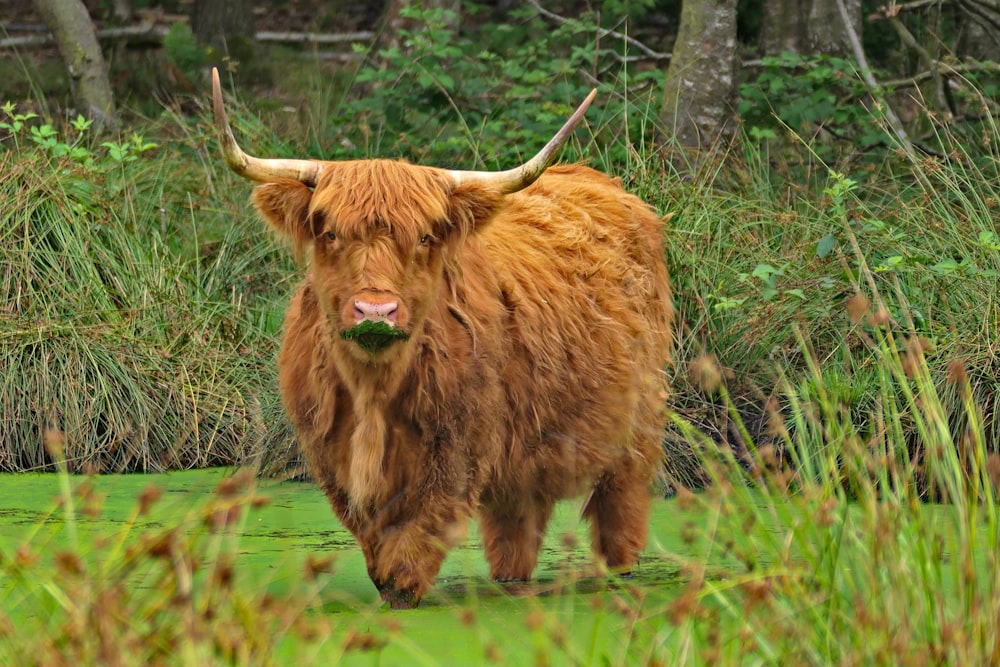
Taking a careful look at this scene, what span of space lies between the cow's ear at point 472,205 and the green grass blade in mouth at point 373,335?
0.55 metres

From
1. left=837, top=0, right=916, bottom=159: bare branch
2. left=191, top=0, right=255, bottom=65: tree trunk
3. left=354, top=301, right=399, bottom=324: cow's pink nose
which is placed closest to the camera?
left=354, top=301, right=399, bottom=324: cow's pink nose

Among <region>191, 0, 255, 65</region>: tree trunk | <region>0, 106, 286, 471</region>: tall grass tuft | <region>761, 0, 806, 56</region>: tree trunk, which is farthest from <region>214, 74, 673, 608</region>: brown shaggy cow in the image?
<region>191, 0, 255, 65</region>: tree trunk

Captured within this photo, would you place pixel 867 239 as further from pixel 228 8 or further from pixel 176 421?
pixel 228 8

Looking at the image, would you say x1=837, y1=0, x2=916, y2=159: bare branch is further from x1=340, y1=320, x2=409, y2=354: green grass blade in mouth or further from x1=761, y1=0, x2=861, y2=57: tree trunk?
x1=340, y1=320, x2=409, y2=354: green grass blade in mouth

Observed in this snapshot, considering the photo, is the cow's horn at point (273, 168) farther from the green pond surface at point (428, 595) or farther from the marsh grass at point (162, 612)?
the marsh grass at point (162, 612)

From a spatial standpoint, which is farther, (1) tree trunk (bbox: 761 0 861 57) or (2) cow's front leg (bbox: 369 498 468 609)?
(1) tree trunk (bbox: 761 0 861 57)

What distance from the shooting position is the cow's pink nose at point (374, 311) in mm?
4348

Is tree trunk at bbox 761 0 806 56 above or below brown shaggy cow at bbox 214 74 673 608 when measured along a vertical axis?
below

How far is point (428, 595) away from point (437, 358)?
Result: 2.68 feet

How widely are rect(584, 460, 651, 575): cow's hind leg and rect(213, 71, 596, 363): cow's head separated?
1.30 metres

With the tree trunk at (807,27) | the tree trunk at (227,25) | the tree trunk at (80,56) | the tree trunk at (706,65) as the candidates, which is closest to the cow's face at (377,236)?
the tree trunk at (706,65)

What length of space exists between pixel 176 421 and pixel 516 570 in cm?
237

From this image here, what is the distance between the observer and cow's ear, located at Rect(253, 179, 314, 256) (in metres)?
4.77

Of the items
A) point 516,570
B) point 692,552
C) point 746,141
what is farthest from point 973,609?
point 746,141
